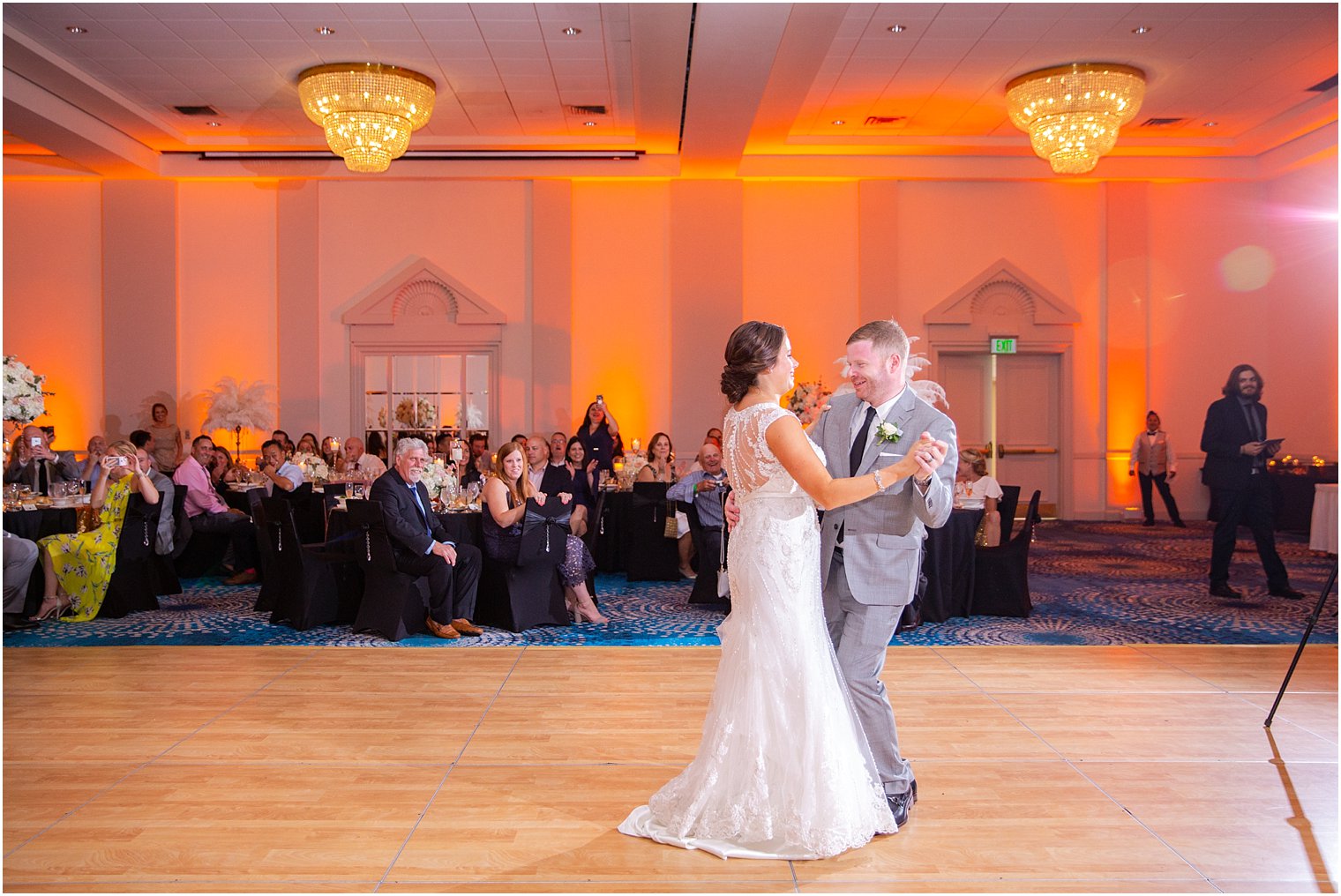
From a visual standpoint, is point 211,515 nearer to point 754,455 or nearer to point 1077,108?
point 754,455

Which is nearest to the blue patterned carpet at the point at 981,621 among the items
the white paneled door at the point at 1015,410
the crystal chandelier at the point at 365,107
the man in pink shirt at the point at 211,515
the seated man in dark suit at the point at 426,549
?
the seated man in dark suit at the point at 426,549

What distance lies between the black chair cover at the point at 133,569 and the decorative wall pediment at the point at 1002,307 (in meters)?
9.41

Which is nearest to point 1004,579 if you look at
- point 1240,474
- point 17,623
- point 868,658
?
point 1240,474

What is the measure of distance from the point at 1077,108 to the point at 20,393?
9.51 m

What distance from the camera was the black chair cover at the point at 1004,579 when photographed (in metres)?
6.85

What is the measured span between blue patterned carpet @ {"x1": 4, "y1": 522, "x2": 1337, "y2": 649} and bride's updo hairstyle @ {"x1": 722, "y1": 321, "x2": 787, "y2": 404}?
129 inches

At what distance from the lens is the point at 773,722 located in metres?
3.03

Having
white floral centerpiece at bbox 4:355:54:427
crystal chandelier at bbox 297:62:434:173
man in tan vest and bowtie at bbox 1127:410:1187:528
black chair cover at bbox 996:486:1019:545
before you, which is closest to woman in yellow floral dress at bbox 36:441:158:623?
white floral centerpiece at bbox 4:355:54:427

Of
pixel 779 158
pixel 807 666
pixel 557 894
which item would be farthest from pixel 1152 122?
pixel 557 894

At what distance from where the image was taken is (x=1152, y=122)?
11547 mm

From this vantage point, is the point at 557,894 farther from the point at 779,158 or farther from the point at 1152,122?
the point at 1152,122

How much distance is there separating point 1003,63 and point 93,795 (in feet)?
31.0

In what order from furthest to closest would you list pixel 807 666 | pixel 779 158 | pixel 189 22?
pixel 779 158 → pixel 189 22 → pixel 807 666

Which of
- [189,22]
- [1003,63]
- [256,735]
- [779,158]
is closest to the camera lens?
[256,735]
